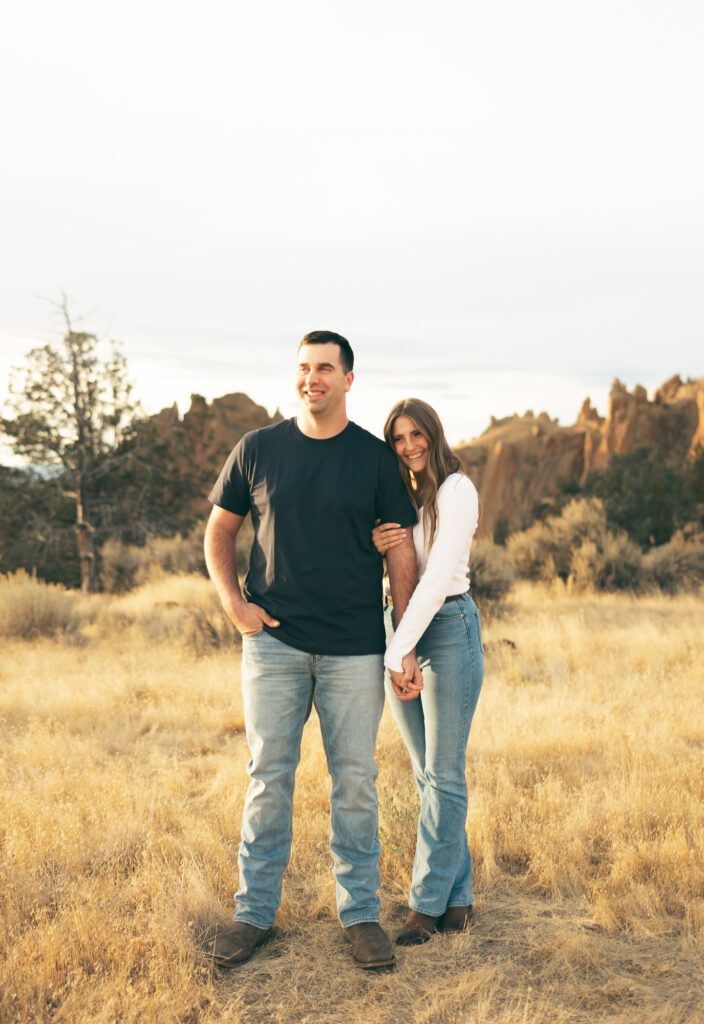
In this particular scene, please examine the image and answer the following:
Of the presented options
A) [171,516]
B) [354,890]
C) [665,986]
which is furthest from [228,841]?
[171,516]

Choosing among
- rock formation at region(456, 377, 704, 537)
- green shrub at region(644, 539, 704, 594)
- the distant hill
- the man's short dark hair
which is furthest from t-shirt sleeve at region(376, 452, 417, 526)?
rock formation at region(456, 377, 704, 537)

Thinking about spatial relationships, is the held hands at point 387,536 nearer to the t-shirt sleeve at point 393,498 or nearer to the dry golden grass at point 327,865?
the t-shirt sleeve at point 393,498

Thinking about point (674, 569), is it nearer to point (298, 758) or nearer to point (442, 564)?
point (442, 564)

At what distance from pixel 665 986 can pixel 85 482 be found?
15.0 meters

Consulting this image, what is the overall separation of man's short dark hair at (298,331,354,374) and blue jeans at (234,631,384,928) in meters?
1.13

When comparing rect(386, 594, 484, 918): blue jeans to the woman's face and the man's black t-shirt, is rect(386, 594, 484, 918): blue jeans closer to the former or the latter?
the man's black t-shirt

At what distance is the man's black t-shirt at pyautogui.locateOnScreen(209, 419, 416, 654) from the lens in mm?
2986

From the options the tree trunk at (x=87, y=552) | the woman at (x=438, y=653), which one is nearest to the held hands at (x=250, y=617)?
the woman at (x=438, y=653)

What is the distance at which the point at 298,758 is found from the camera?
9.98ft

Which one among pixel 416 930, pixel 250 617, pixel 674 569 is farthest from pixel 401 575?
pixel 674 569

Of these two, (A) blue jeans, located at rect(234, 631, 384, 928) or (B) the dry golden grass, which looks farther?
(A) blue jeans, located at rect(234, 631, 384, 928)

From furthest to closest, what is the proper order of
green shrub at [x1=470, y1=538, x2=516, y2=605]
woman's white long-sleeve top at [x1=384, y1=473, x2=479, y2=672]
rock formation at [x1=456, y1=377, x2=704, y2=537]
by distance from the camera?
rock formation at [x1=456, y1=377, x2=704, y2=537] < green shrub at [x1=470, y1=538, x2=516, y2=605] < woman's white long-sleeve top at [x1=384, y1=473, x2=479, y2=672]

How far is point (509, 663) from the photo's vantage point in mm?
7941

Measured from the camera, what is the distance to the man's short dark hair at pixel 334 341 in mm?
3049
